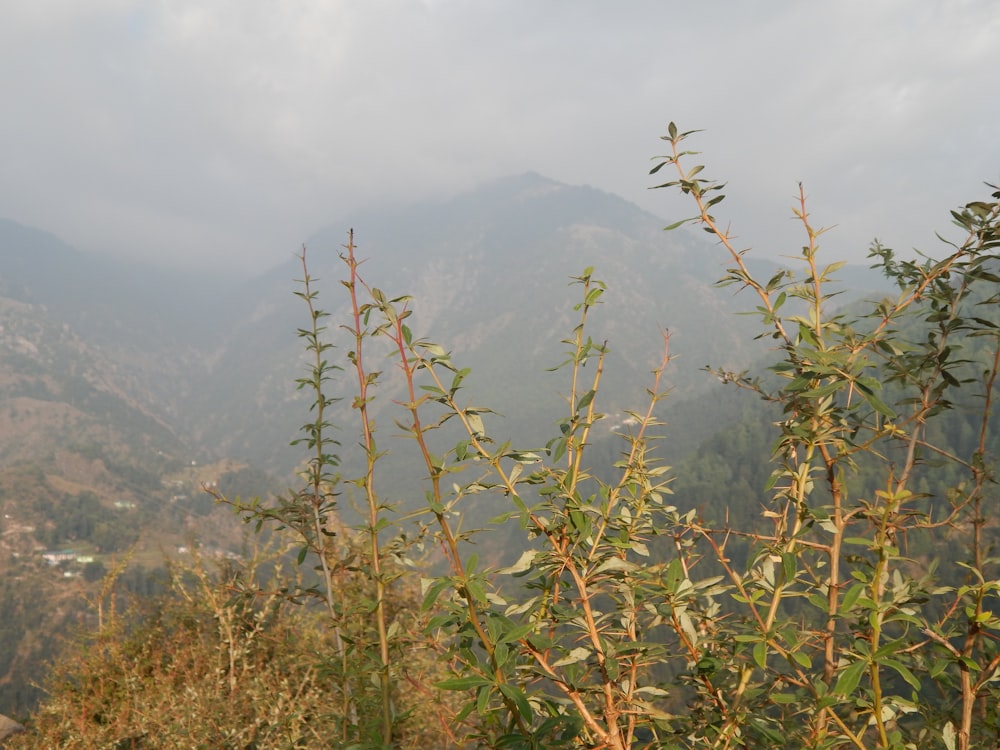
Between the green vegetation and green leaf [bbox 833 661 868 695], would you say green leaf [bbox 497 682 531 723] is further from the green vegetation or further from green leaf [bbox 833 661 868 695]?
green leaf [bbox 833 661 868 695]

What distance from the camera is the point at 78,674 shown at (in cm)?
733

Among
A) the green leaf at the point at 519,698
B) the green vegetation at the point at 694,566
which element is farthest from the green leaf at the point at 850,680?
the green leaf at the point at 519,698

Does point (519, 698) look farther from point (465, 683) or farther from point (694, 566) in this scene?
point (694, 566)

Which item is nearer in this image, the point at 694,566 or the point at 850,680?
the point at 850,680

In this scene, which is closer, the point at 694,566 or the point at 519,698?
the point at 519,698

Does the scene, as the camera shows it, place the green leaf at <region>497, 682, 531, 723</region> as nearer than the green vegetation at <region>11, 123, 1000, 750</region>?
Yes

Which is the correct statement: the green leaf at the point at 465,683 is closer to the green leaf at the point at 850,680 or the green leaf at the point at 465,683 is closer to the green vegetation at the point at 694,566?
the green vegetation at the point at 694,566

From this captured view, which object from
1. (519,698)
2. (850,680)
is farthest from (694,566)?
(519,698)

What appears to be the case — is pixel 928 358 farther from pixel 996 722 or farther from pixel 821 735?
pixel 821 735

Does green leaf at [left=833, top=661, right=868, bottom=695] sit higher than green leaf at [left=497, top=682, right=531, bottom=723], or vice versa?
green leaf at [left=497, top=682, right=531, bottom=723]

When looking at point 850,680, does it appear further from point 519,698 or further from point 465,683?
point 465,683

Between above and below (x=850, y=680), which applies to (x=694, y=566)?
above

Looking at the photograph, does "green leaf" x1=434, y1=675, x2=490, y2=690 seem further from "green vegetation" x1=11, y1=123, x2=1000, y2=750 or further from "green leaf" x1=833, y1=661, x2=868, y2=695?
"green leaf" x1=833, y1=661, x2=868, y2=695

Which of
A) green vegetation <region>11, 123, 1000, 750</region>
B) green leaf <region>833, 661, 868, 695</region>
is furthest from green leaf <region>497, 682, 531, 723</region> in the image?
green leaf <region>833, 661, 868, 695</region>
